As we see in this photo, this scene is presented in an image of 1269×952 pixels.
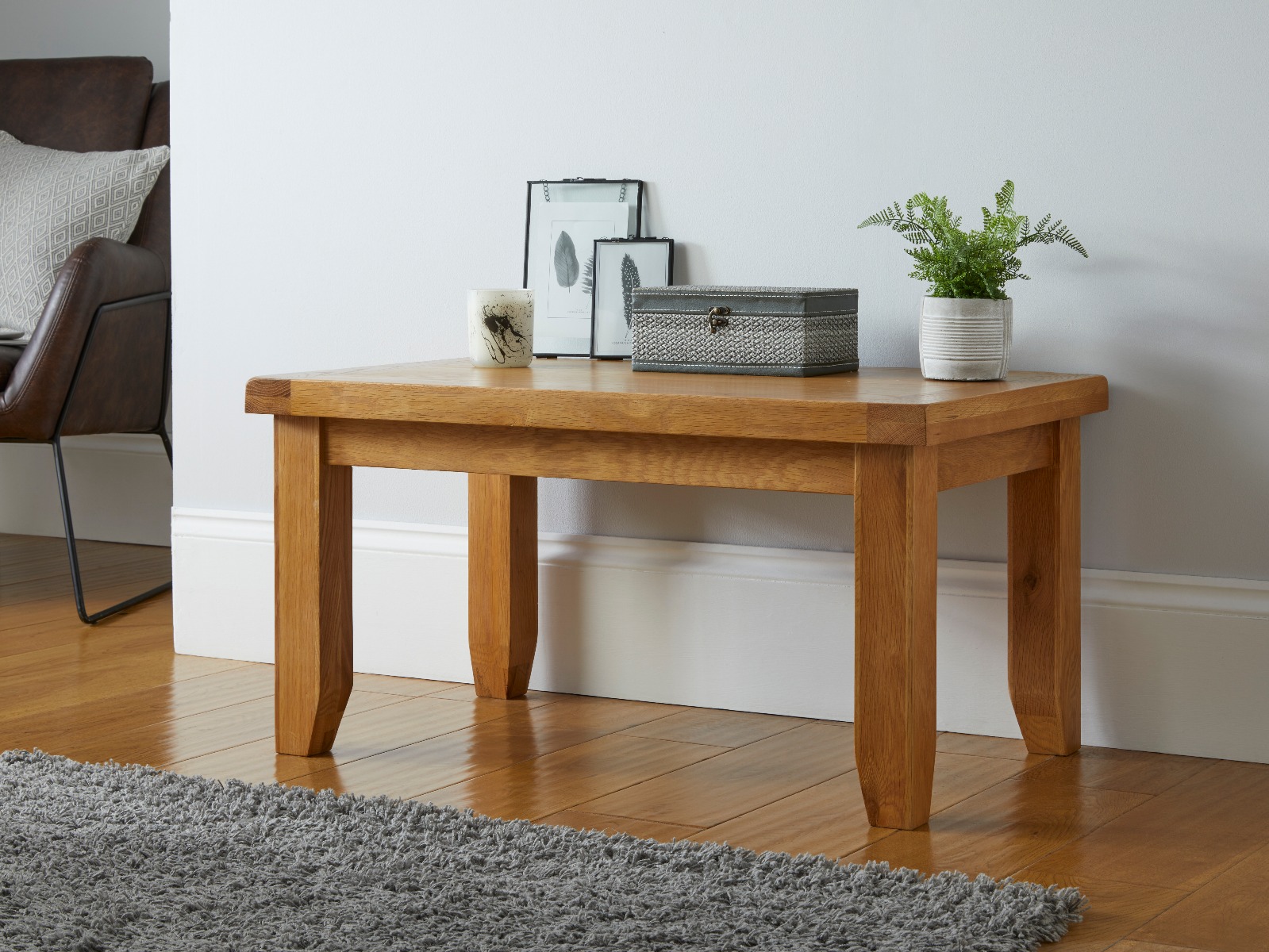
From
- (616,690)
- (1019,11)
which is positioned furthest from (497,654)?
(1019,11)

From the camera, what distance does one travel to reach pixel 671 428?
1636 mm

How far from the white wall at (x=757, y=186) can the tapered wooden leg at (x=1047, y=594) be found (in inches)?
4.1

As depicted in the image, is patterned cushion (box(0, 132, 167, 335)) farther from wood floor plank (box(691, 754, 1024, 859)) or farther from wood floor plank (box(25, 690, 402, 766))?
wood floor plank (box(691, 754, 1024, 859))

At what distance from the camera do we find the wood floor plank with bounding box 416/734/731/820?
167cm

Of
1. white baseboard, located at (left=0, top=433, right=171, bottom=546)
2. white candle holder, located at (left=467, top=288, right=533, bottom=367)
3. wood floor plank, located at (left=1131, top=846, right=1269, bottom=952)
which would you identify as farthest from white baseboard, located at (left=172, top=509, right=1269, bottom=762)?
white baseboard, located at (left=0, top=433, right=171, bottom=546)

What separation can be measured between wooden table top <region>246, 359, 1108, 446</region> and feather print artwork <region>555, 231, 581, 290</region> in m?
0.27

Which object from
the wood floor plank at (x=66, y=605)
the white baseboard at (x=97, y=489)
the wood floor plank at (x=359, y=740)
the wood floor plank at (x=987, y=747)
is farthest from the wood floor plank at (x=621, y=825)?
the white baseboard at (x=97, y=489)

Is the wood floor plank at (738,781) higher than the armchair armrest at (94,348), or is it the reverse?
the armchair armrest at (94,348)

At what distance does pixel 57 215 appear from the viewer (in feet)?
9.47

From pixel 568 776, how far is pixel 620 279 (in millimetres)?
698

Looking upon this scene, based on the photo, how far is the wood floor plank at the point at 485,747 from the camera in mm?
1759

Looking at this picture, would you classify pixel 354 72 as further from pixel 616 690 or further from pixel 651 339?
pixel 616 690

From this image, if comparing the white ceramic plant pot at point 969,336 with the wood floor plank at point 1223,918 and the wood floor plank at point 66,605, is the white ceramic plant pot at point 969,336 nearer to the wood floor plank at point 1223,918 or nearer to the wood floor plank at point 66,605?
the wood floor plank at point 1223,918

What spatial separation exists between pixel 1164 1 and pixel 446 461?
971 millimetres
